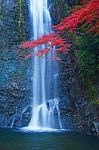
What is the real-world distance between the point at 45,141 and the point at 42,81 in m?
5.76

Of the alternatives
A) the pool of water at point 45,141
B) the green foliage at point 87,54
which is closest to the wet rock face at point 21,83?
the green foliage at point 87,54

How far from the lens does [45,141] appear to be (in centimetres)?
1166

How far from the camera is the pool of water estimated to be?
10757 mm

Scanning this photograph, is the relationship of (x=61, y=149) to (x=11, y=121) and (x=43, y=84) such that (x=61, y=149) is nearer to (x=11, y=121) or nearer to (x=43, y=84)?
(x=11, y=121)

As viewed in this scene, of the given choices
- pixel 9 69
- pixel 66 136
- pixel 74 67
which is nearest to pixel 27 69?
pixel 9 69

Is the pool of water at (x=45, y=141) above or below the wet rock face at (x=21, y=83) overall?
below

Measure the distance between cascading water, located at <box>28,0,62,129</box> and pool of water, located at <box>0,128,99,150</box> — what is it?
1.77 metres

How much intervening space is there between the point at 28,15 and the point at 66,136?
7.72 metres

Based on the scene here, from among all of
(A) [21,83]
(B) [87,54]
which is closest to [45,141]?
(B) [87,54]

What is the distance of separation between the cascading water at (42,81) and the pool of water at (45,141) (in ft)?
5.79

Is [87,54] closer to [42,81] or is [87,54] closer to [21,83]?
[42,81]

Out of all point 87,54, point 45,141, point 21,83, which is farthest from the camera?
point 21,83

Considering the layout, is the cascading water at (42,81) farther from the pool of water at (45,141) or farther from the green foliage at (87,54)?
the green foliage at (87,54)

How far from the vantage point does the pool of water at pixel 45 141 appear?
1076 cm
